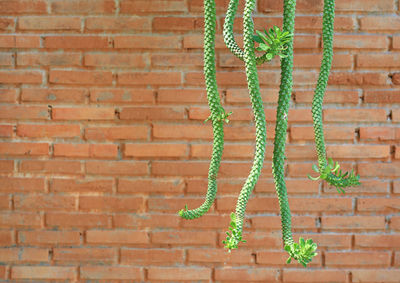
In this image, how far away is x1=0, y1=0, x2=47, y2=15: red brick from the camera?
126 cm

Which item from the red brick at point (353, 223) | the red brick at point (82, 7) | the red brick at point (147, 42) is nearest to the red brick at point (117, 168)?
the red brick at point (147, 42)

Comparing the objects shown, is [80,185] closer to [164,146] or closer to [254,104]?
[164,146]

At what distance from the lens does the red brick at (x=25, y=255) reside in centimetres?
129

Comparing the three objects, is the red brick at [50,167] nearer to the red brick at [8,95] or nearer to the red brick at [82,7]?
the red brick at [8,95]

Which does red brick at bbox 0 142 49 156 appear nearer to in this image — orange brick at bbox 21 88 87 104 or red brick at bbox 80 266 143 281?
orange brick at bbox 21 88 87 104

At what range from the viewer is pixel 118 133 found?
4.18 ft

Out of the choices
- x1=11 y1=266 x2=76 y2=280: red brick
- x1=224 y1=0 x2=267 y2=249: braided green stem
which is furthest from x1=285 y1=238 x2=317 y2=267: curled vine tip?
x1=11 y1=266 x2=76 y2=280: red brick

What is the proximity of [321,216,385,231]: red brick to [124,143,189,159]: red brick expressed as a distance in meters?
0.46

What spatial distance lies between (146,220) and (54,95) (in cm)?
46

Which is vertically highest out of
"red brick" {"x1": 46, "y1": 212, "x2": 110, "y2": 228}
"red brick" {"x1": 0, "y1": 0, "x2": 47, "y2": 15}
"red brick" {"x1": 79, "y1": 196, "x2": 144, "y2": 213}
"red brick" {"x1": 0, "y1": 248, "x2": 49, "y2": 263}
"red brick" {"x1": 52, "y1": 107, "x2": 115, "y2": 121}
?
"red brick" {"x1": 0, "y1": 0, "x2": 47, "y2": 15}

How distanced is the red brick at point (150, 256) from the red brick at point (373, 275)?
52 cm

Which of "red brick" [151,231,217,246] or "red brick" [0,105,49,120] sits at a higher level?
"red brick" [0,105,49,120]

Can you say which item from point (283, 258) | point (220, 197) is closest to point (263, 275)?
point (283, 258)

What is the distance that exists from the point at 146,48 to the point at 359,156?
0.70 meters
